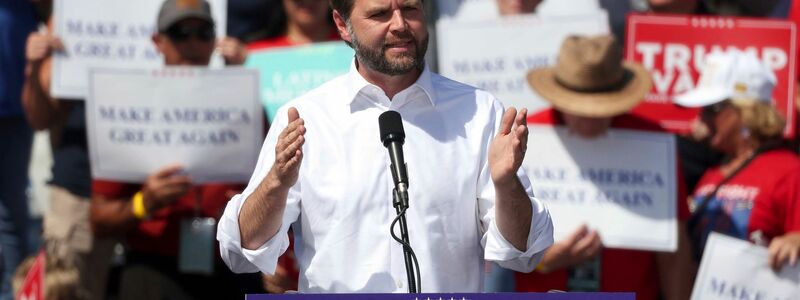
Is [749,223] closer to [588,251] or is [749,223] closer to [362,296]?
[588,251]

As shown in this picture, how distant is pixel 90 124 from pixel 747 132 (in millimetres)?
3073

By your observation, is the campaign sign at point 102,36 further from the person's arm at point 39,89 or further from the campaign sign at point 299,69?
the campaign sign at point 299,69

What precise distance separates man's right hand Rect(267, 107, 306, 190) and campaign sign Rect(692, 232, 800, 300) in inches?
127

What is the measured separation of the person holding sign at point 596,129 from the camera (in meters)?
7.62

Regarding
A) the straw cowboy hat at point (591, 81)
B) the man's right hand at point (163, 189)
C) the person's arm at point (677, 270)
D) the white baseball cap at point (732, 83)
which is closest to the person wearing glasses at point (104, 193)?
the man's right hand at point (163, 189)

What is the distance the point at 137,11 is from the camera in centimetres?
869

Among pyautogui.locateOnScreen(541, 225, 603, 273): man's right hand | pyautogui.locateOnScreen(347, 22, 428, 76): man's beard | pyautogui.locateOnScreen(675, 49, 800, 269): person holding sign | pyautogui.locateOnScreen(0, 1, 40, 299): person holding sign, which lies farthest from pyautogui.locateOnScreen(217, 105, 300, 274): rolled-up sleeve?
pyautogui.locateOnScreen(0, 1, 40, 299): person holding sign

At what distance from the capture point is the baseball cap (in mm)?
7996

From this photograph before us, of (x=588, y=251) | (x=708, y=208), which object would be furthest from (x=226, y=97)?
(x=708, y=208)

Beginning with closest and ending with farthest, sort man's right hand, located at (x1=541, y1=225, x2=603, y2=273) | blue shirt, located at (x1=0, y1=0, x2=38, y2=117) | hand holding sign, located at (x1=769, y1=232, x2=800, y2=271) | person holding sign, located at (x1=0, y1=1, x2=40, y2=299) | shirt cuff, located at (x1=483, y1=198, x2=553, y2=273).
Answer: shirt cuff, located at (x1=483, y1=198, x2=553, y2=273), hand holding sign, located at (x1=769, y1=232, x2=800, y2=271), man's right hand, located at (x1=541, y1=225, x2=603, y2=273), person holding sign, located at (x1=0, y1=1, x2=40, y2=299), blue shirt, located at (x1=0, y1=0, x2=38, y2=117)

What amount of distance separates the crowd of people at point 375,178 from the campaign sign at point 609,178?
64 millimetres

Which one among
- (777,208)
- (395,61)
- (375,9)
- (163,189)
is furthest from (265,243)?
(777,208)

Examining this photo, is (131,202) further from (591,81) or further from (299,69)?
(591,81)

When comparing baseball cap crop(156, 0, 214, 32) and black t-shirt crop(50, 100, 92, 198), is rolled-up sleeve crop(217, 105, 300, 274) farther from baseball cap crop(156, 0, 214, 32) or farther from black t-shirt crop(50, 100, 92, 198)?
black t-shirt crop(50, 100, 92, 198)
